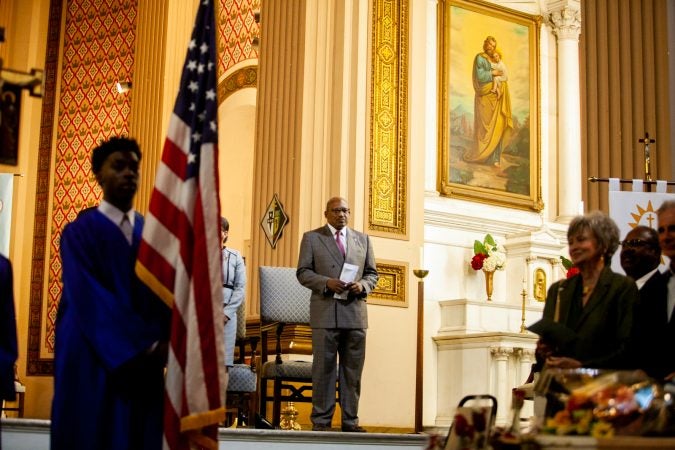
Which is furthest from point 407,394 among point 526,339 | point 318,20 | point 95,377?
point 95,377

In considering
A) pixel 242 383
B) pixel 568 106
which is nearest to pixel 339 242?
pixel 242 383

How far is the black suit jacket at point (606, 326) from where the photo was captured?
389 cm

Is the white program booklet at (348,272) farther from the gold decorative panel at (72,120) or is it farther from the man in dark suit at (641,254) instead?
the gold decorative panel at (72,120)

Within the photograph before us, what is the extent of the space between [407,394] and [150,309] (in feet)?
20.8

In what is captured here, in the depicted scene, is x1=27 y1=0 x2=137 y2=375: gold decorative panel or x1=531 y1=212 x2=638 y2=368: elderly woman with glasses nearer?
x1=531 y1=212 x2=638 y2=368: elderly woman with glasses

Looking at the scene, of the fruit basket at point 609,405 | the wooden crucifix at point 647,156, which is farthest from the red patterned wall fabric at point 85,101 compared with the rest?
the fruit basket at point 609,405

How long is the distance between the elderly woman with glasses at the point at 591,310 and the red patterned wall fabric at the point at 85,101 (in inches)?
414

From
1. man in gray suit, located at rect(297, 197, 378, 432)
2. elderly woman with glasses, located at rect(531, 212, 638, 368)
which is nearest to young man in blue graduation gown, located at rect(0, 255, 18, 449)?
elderly woman with glasses, located at rect(531, 212, 638, 368)

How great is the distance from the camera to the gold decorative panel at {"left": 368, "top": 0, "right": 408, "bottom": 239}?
9.93 meters

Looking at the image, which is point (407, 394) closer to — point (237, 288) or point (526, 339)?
point (526, 339)

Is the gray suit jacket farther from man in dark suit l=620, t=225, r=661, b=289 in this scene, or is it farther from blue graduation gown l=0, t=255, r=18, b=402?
blue graduation gown l=0, t=255, r=18, b=402

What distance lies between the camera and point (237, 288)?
739 centimetres

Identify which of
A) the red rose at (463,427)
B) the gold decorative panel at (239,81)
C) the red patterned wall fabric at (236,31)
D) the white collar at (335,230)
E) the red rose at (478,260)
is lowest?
the red rose at (463,427)

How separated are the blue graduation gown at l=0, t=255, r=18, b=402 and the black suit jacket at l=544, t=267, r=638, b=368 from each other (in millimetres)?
1905
